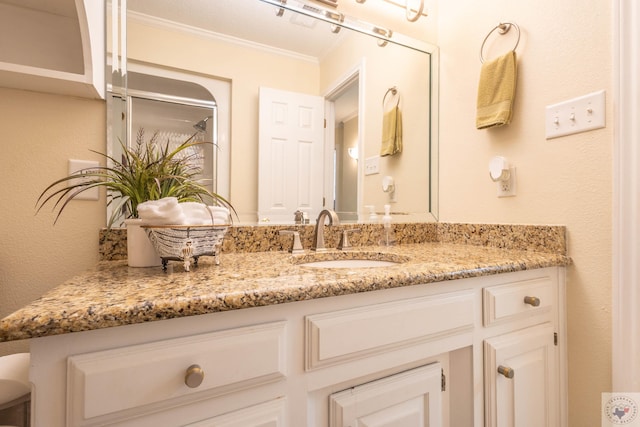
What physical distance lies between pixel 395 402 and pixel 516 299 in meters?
0.47

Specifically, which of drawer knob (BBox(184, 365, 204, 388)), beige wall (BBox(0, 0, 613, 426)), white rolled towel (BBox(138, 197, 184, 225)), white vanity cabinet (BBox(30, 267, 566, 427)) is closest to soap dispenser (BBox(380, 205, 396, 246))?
beige wall (BBox(0, 0, 613, 426))

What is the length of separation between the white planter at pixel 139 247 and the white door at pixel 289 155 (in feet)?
1.51

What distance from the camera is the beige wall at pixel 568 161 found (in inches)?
36.6

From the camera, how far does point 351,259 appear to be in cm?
112

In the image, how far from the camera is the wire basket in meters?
0.66

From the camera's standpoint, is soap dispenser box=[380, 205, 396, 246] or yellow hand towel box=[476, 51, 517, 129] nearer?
yellow hand towel box=[476, 51, 517, 129]

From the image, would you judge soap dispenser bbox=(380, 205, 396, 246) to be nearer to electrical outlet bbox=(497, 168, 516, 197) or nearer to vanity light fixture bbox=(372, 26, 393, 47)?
electrical outlet bbox=(497, 168, 516, 197)

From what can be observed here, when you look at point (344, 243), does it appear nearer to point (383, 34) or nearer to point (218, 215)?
point (218, 215)

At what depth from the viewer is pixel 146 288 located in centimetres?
55

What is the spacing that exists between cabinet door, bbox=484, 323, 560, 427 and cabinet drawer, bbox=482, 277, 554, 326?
6cm

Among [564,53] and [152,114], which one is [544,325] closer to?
[564,53]

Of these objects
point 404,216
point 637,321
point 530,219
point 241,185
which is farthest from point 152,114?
point 637,321

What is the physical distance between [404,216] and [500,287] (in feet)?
2.25

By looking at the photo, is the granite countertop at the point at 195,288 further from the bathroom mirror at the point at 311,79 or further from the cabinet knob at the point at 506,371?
the bathroom mirror at the point at 311,79
